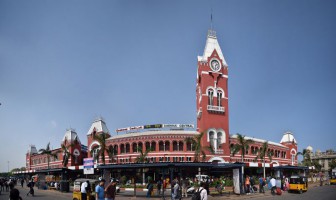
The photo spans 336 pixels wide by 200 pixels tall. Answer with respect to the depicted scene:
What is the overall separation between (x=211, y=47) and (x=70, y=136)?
43.0 m

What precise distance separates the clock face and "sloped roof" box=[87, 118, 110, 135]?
1145 inches

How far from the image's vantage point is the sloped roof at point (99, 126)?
73125 millimetres

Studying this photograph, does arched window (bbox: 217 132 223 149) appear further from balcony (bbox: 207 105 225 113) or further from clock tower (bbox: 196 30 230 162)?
balcony (bbox: 207 105 225 113)

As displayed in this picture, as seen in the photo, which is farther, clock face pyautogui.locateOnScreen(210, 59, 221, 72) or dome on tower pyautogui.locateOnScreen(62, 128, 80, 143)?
dome on tower pyautogui.locateOnScreen(62, 128, 80, 143)

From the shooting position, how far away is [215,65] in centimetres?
6475

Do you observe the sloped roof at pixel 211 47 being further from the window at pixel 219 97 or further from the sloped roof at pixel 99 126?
the sloped roof at pixel 99 126

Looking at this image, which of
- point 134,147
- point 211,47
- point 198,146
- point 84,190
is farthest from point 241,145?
point 84,190

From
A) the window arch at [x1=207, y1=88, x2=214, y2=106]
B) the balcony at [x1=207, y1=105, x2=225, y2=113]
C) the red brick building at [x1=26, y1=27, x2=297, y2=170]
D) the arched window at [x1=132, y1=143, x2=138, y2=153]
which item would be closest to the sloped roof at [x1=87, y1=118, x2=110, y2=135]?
the red brick building at [x1=26, y1=27, x2=297, y2=170]

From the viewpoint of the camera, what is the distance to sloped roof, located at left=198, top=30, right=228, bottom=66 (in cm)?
6484

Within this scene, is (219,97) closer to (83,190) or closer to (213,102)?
(213,102)

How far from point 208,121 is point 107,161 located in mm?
23720

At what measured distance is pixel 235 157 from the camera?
213 feet

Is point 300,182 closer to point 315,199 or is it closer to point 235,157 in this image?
point 315,199

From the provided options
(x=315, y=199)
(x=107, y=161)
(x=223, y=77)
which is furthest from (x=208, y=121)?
(x=315, y=199)
